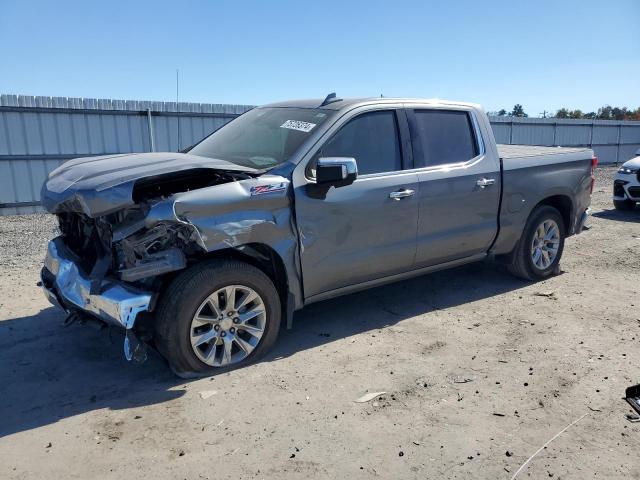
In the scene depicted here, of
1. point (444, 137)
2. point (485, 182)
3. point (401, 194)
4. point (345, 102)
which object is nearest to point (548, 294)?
point (485, 182)

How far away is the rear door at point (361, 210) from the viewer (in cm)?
430

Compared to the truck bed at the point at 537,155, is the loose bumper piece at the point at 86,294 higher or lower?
lower

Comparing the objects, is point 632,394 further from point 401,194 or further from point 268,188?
point 268,188

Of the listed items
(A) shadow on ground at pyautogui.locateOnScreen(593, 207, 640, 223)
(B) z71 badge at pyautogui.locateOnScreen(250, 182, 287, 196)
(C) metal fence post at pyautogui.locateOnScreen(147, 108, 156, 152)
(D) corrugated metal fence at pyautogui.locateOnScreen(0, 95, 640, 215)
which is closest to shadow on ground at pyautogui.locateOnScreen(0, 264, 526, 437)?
(B) z71 badge at pyautogui.locateOnScreen(250, 182, 287, 196)

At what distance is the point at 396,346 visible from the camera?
14.9 ft

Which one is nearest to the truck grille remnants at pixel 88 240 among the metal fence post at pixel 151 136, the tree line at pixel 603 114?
the metal fence post at pixel 151 136

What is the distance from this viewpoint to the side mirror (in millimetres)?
4094

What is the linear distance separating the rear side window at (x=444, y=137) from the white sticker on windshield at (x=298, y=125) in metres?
1.06

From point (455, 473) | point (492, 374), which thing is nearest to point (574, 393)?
point (492, 374)

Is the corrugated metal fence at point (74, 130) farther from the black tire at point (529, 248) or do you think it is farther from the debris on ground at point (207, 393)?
the debris on ground at point (207, 393)

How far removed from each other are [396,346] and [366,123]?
1.91 meters

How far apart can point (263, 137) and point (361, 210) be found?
1.13 meters

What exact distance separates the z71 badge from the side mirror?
0.28m

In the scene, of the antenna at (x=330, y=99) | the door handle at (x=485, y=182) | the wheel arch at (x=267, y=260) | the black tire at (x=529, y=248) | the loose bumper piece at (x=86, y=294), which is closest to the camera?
the loose bumper piece at (x=86, y=294)
